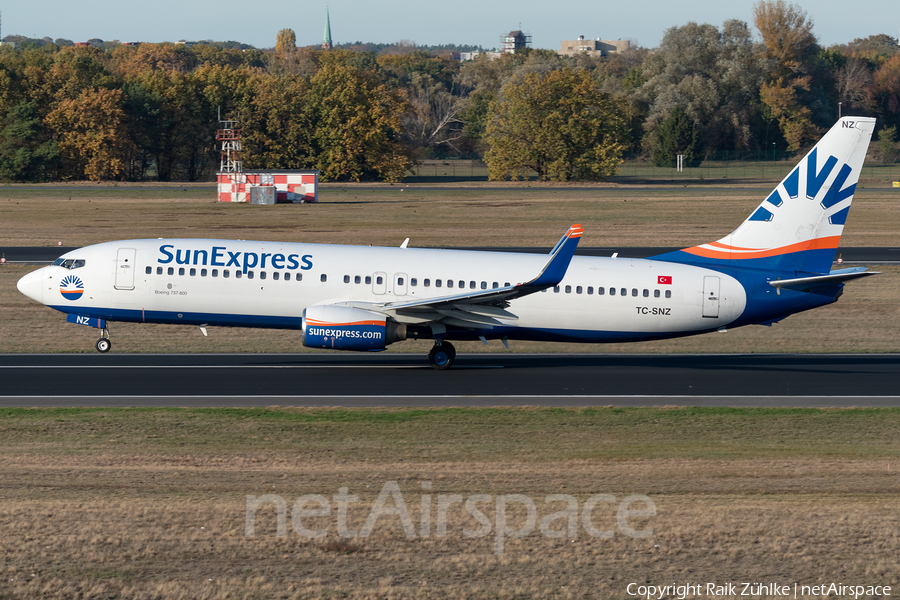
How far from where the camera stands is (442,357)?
33.9m

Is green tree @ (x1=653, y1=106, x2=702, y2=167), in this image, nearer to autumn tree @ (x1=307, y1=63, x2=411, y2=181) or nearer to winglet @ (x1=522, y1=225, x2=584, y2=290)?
autumn tree @ (x1=307, y1=63, x2=411, y2=181)

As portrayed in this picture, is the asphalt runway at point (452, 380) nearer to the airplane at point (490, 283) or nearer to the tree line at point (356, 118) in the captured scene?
the airplane at point (490, 283)

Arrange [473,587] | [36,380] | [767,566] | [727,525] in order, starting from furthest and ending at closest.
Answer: [36,380] → [727,525] → [767,566] → [473,587]

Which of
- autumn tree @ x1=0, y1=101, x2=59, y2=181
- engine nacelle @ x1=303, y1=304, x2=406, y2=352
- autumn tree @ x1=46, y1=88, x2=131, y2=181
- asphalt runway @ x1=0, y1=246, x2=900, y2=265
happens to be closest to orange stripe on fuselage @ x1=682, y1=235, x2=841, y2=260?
engine nacelle @ x1=303, y1=304, x2=406, y2=352

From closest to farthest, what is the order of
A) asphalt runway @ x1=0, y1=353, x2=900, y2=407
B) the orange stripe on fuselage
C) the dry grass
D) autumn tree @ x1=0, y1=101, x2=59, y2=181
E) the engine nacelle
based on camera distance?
the dry grass → asphalt runway @ x1=0, y1=353, x2=900, y2=407 → the engine nacelle → the orange stripe on fuselage → autumn tree @ x1=0, y1=101, x2=59, y2=181

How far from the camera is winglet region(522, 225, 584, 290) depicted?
29.8 meters

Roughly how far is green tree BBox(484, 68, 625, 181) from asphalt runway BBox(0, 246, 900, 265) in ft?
251

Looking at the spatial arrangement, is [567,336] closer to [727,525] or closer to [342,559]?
[727,525]

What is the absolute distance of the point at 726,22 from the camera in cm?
18450

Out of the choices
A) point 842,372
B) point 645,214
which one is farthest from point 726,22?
point 842,372

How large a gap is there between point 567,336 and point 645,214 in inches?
2560

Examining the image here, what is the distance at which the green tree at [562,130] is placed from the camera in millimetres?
145250

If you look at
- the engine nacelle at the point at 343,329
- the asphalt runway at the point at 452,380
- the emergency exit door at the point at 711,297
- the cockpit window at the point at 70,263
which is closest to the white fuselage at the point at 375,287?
the emergency exit door at the point at 711,297

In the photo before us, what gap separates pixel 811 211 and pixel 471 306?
12.3 meters
